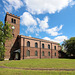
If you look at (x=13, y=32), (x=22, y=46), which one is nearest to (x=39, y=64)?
(x=22, y=46)

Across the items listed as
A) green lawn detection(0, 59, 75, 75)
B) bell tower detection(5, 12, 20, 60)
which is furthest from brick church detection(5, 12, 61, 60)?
green lawn detection(0, 59, 75, 75)

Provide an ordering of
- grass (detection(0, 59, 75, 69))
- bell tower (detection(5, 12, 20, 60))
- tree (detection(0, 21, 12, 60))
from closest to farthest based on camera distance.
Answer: grass (detection(0, 59, 75, 69)) < tree (detection(0, 21, 12, 60)) < bell tower (detection(5, 12, 20, 60))

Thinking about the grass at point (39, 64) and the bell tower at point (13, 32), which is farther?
the bell tower at point (13, 32)

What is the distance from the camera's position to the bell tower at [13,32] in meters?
30.0

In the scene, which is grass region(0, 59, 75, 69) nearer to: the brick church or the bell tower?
the brick church

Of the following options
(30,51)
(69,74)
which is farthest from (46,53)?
(69,74)

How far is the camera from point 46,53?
37969mm

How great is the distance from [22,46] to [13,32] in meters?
7.58

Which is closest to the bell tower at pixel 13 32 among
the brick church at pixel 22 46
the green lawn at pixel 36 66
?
the brick church at pixel 22 46

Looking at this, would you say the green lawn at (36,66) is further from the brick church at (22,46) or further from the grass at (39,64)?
the brick church at (22,46)

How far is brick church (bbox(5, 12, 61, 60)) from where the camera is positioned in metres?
29.6

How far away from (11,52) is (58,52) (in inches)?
1041

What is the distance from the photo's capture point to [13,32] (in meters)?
32.5

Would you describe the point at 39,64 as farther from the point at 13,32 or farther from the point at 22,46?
the point at 13,32
